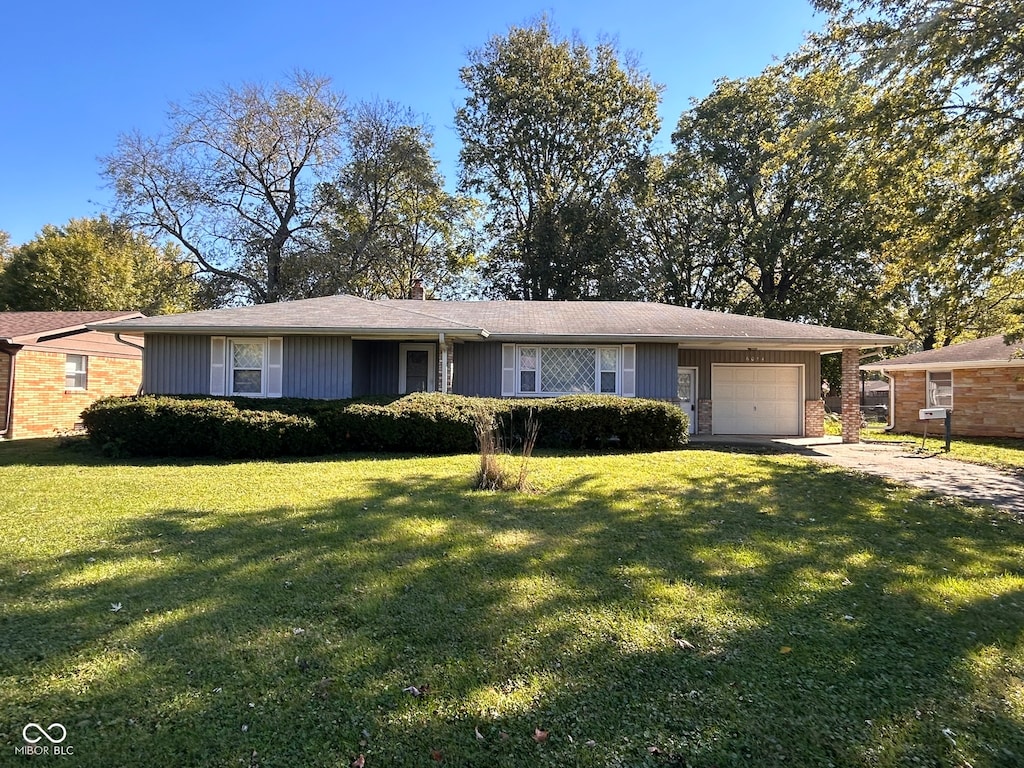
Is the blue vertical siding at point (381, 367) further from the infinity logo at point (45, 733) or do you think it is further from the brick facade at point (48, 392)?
the infinity logo at point (45, 733)

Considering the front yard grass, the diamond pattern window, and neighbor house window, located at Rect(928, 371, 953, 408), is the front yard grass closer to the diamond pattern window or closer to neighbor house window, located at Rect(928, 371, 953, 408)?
neighbor house window, located at Rect(928, 371, 953, 408)

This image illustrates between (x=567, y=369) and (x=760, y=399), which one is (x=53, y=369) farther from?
(x=760, y=399)

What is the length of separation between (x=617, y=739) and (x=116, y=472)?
8693 mm

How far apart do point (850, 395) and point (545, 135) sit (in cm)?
2097

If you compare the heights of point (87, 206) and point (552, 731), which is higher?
point (87, 206)

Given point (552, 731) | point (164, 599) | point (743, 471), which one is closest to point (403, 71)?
point (743, 471)

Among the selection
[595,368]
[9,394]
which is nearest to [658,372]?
[595,368]

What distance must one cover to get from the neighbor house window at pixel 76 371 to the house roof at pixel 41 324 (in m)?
0.88

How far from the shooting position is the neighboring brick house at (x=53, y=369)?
46.3 ft

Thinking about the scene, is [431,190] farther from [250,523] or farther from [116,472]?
[250,523]

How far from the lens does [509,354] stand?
1382 cm

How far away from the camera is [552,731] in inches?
92.0

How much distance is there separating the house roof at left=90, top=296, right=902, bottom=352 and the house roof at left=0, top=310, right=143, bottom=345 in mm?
3882

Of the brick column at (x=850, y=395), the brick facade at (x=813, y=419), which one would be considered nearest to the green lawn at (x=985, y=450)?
the brick column at (x=850, y=395)
